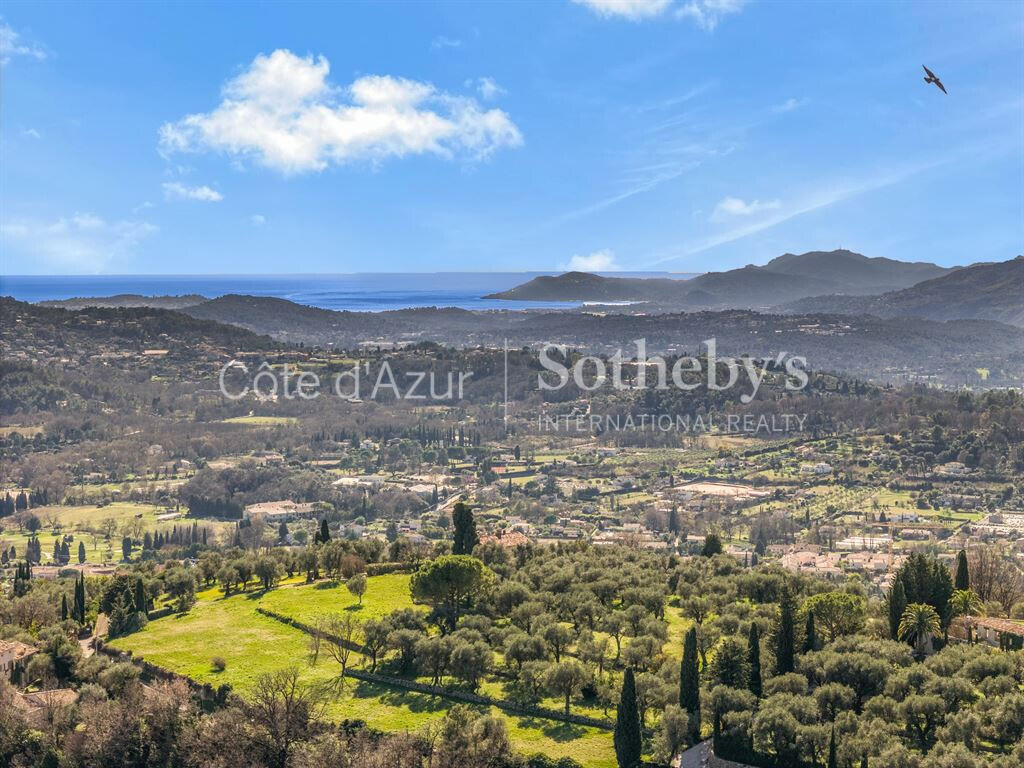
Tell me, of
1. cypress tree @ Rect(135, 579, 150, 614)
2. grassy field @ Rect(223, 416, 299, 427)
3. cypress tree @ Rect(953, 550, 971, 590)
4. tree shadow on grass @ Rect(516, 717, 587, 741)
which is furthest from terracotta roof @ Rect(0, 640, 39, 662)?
grassy field @ Rect(223, 416, 299, 427)

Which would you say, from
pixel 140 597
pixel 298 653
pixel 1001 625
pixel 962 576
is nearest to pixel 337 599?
pixel 298 653

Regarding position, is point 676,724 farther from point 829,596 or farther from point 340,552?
point 340,552

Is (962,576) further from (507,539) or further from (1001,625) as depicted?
(507,539)

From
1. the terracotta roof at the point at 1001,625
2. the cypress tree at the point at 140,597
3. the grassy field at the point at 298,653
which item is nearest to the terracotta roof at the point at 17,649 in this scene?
the grassy field at the point at 298,653

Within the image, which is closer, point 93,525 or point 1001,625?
point 1001,625

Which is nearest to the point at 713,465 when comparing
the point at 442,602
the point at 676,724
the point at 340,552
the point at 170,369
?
the point at 340,552

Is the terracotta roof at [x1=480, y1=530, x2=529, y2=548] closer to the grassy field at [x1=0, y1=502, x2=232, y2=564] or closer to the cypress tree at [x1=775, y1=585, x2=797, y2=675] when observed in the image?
the cypress tree at [x1=775, y1=585, x2=797, y2=675]
